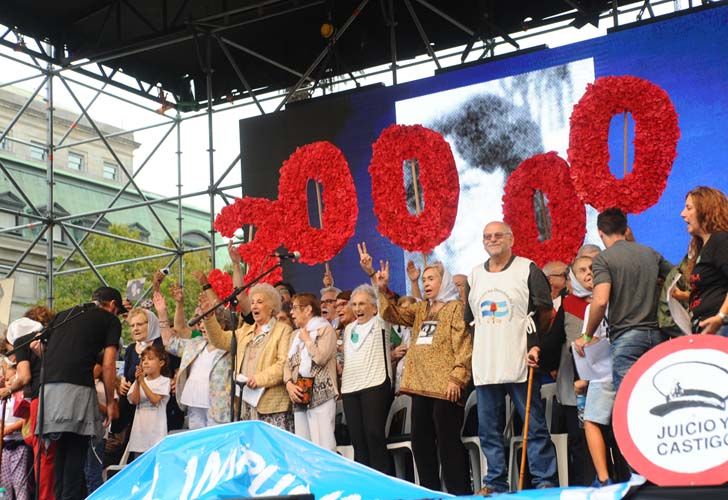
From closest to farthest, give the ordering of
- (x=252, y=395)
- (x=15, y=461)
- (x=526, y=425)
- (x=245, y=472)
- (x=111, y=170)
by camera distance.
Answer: (x=245, y=472) < (x=526, y=425) < (x=252, y=395) < (x=15, y=461) < (x=111, y=170)

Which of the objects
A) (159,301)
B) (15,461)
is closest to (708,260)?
(159,301)

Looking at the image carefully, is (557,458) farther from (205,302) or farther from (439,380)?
(205,302)

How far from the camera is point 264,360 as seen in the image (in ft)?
23.4

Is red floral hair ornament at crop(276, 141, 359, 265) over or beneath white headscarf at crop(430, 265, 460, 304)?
over

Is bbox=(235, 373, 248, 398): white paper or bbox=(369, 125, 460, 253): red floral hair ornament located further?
bbox=(369, 125, 460, 253): red floral hair ornament

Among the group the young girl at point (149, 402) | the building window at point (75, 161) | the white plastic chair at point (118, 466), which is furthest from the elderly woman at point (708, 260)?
the building window at point (75, 161)

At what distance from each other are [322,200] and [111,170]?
54.5 feet

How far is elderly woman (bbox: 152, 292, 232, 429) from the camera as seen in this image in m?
7.36

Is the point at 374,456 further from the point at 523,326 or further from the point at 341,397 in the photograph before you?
the point at 523,326

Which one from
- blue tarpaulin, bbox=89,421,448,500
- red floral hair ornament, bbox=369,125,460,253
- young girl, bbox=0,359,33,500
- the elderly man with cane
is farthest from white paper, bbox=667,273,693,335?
young girl, bbox=0,359,33,500

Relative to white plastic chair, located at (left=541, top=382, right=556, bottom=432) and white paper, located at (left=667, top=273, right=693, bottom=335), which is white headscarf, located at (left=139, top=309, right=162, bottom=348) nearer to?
white plastic chair, located at (left=541, top=382, right=556, bottom=432)

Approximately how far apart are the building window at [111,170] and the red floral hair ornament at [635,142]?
1830 cm

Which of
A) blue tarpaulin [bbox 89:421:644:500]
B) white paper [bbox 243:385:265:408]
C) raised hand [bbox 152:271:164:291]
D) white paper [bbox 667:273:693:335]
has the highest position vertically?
raised hand [bbox 152:271:164:291]

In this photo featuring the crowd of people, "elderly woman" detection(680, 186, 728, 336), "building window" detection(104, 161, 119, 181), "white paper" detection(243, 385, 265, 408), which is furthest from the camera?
"building window" detection(104, 161, 119, 181)
